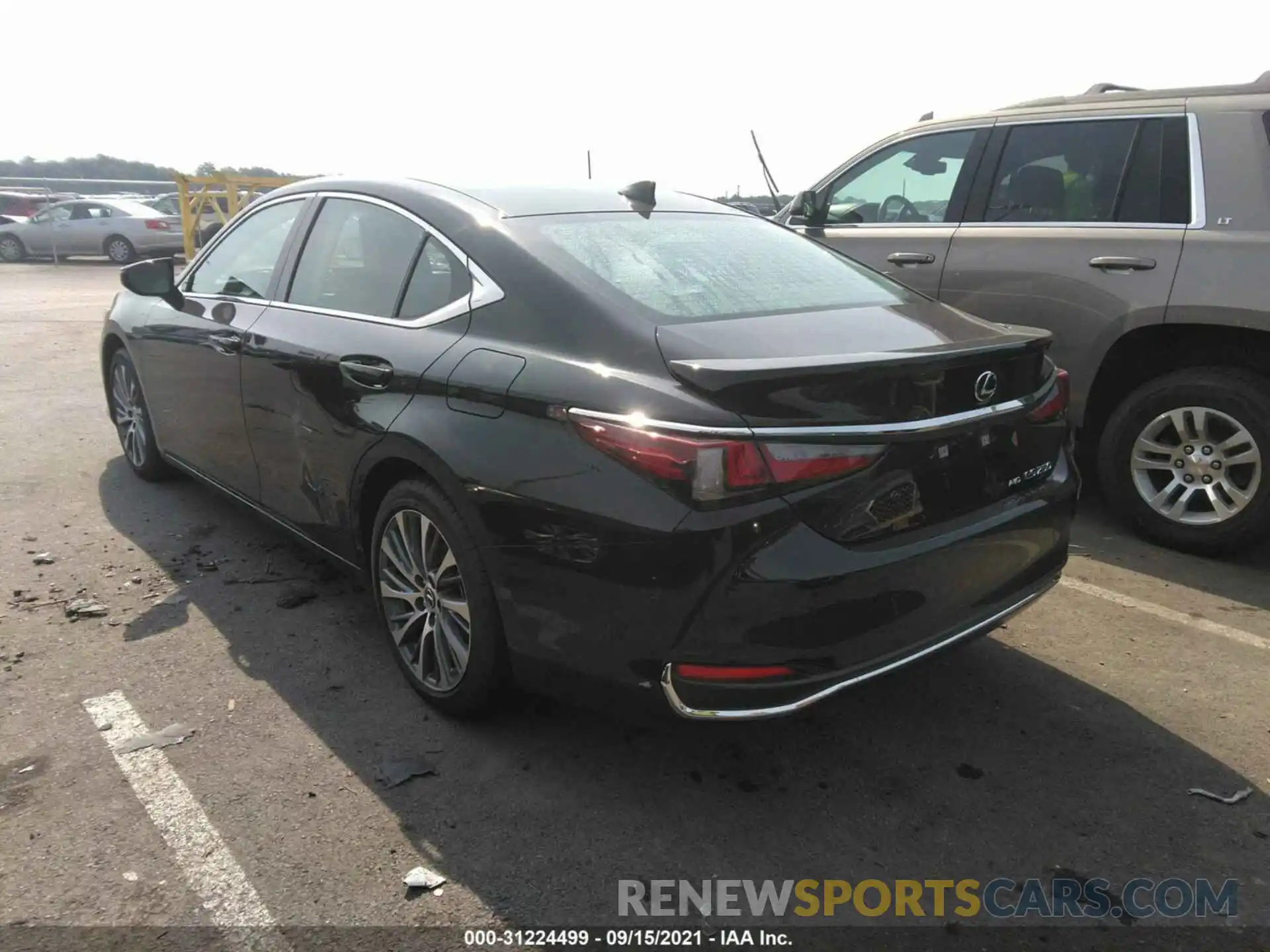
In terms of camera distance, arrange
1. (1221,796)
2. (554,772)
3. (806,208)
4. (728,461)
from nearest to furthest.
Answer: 1. (728,461)
2. (1221,796)
3. (554,772)
4. (806,208)

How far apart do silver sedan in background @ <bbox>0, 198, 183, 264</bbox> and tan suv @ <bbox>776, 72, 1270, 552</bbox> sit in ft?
67.0

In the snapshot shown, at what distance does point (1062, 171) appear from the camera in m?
4.76

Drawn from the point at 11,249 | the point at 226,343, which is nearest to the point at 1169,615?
the point at 226,343

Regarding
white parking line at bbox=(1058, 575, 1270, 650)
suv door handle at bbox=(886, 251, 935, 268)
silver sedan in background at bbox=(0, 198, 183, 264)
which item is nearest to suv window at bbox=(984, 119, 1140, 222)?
suv door handle at bbox=(886, 251, 935, 268)

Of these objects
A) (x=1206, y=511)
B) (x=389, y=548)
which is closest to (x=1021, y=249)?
(x=1206, y=511)

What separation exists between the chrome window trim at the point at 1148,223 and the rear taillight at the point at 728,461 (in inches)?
116

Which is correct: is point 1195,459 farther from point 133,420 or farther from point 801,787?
point 133,420

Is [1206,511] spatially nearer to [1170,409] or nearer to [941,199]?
[1170,409]

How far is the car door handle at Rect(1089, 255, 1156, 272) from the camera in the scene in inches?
168

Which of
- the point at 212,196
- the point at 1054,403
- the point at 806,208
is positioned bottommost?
the point at 1054,403

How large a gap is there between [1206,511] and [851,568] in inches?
117

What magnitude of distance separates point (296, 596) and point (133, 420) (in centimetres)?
213

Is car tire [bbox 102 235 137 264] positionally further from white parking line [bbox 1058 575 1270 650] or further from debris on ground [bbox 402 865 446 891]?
debris on ground [bbox 402 865 446 891]

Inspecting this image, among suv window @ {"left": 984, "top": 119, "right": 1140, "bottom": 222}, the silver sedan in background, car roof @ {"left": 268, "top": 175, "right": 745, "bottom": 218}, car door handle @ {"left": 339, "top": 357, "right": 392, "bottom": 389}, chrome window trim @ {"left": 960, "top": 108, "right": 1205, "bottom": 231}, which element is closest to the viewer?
car door handle @ {"left": 339, "top": 357, "right": 392, "bottom": 389}
